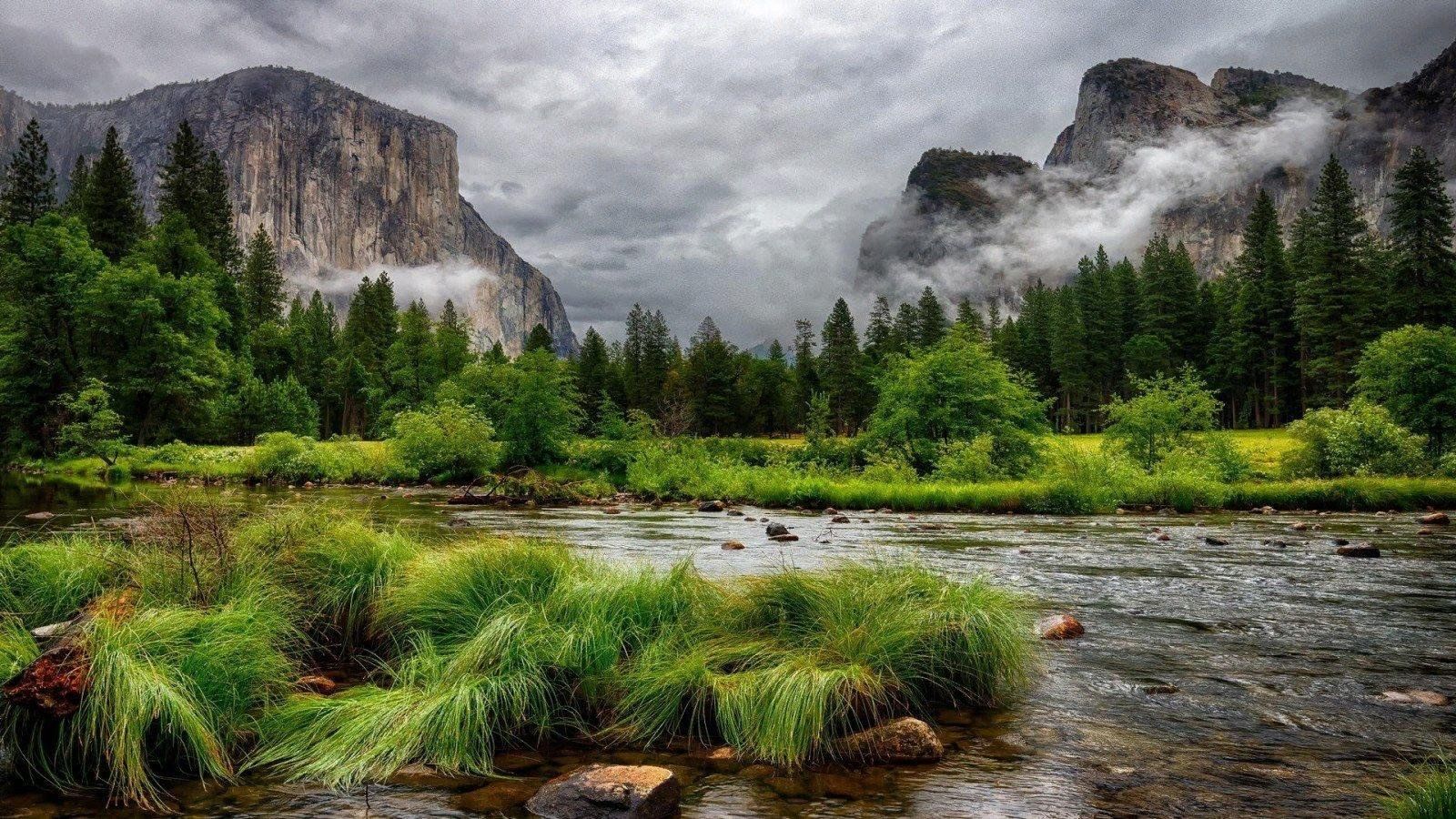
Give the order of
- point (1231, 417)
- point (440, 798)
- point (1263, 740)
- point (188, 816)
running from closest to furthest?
point (188, 816), point (440, 798), point (1263, 740), point (1231, 417)

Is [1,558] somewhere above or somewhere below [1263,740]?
above

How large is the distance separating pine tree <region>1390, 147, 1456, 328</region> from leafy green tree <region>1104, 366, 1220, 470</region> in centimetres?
3837

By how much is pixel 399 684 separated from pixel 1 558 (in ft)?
14.9

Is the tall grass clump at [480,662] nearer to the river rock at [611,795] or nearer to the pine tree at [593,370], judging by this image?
the river rock at [611,795]

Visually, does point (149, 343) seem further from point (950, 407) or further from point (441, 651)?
point (441, 651)

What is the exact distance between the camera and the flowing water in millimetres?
4312

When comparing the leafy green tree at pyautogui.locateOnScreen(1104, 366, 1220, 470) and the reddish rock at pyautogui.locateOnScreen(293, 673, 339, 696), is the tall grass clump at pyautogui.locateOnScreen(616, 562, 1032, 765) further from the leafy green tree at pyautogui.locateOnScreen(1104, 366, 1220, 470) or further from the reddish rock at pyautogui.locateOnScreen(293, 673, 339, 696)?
the leafy green tree at pyautogui.locateOnScreen(1104, 366, 1220, 470)

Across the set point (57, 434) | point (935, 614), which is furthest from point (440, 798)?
point (57, 434)

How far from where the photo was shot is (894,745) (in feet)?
16.5

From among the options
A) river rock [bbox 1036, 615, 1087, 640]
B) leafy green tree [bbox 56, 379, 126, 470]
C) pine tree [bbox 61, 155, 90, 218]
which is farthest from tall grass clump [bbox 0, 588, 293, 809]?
pine tree [bbox 61, 155, 90, 218]

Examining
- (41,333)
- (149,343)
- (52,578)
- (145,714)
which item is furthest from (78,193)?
(145,714)

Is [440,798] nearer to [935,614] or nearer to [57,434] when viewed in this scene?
[935,614]

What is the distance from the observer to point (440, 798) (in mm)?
4371

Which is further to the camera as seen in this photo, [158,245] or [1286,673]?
[158,245]
